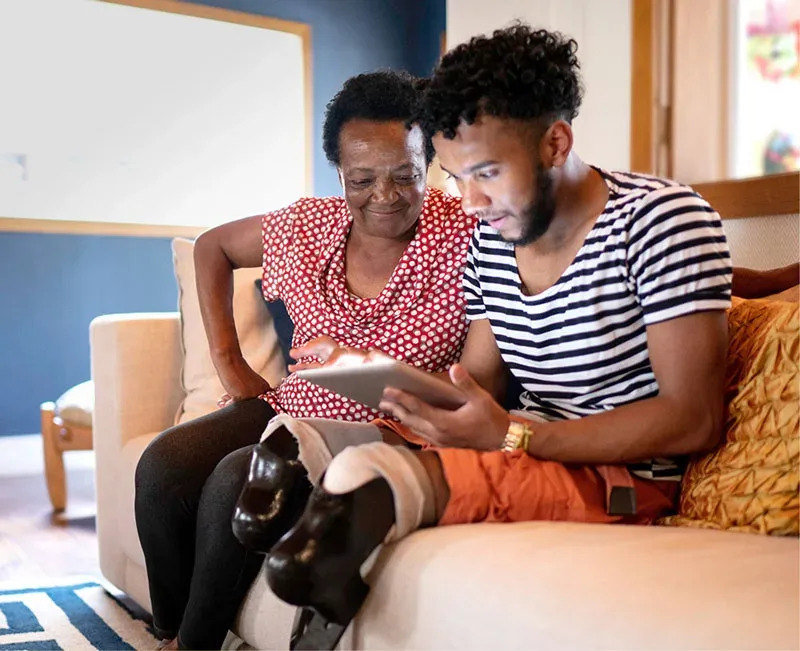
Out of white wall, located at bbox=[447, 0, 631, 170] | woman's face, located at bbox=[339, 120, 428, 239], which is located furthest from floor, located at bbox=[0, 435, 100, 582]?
white wall, located at bbox=[447, 0, 631, 170]

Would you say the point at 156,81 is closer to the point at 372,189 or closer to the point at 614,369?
the point at 372,189

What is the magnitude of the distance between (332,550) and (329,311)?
681 millimetres

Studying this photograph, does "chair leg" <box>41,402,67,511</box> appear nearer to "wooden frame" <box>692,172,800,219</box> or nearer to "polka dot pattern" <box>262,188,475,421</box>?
"polka dot pattern" <box>262,188,475,421</box>

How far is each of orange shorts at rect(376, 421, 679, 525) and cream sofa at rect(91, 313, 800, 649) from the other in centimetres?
4

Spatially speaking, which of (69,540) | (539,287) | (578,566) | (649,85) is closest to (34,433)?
(69,540)

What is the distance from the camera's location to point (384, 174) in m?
1.65

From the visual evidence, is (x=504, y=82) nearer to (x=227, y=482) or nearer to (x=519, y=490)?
(x=519, y=490)

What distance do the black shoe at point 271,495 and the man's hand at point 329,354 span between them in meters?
0.18

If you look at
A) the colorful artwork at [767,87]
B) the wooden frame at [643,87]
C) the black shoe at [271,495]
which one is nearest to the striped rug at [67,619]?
the black shoe at [271,495]

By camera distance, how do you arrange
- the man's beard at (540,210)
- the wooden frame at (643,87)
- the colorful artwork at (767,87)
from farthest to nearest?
the colorful artwork at (767,87) < the wooden frame at (643,87) < the man's beard at (540,210)

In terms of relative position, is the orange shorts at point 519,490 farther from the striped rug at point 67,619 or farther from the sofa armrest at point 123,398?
the sofa armrest at point 123,398

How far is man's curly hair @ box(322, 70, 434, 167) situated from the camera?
1.69 meters

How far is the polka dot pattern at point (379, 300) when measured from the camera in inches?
63.9

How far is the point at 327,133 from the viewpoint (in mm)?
1781
